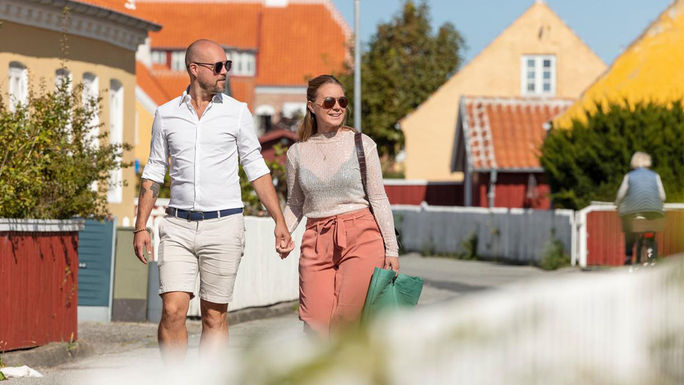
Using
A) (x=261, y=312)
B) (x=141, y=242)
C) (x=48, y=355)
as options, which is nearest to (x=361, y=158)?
(x=141, y=242)

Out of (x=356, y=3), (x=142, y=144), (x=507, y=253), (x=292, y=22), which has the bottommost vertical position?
(x=507, y=253)

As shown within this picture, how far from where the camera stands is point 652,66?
3109 cm

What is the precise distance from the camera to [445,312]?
1905mm

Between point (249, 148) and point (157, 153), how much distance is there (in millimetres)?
486

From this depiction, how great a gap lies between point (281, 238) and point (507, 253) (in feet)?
70.9

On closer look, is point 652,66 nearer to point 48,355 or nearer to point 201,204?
point 48,355

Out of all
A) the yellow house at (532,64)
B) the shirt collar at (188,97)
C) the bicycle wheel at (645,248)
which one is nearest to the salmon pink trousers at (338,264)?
the shirt collar at (188,97)

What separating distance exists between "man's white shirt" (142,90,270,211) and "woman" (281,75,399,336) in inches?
12.7

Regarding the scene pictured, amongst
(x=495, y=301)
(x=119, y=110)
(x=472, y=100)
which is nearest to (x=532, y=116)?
(x=472, y=100)

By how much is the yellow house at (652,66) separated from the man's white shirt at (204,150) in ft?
78.6

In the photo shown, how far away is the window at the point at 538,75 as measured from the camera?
54156 mm

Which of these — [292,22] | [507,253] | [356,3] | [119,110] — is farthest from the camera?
[292,22]

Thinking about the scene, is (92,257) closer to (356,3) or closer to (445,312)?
(445,312)

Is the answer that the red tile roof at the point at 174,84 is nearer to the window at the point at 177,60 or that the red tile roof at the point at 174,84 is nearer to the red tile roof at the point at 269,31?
the red tile roof at the point at 269,31
